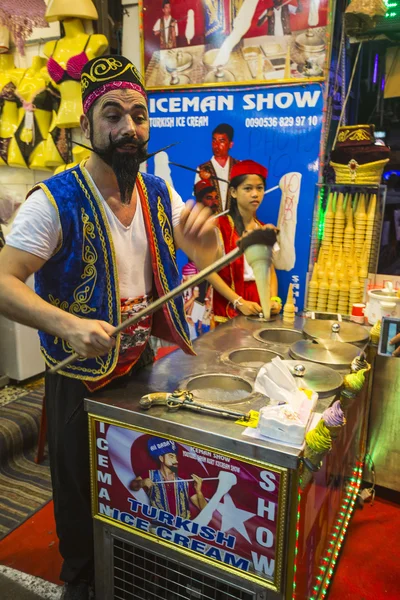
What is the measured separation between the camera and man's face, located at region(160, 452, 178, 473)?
153cm

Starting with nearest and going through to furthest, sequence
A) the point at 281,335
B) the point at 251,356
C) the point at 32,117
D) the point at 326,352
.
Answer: the point at 326,352 < the point at 251,356 < the point at 281,335 < the point at 32,117

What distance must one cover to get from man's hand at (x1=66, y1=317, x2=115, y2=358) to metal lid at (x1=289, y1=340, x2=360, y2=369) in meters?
0.96

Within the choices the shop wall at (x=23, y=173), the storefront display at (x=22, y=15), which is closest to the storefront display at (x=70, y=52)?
the storefront display at (x=22, y=15)

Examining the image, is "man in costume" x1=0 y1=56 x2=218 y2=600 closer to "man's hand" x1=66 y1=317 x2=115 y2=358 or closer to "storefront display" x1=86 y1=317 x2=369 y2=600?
"man's hand" x1=66 y1=317 x2=115 y2=358

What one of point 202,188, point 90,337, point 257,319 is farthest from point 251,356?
point 202,188

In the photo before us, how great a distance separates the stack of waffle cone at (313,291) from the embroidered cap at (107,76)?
5.41 ft

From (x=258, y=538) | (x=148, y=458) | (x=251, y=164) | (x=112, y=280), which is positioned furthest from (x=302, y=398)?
(x=251, y=164)

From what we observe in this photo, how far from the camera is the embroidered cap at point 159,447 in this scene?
1.53 m

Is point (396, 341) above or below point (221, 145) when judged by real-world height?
below

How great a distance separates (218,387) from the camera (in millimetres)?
1893

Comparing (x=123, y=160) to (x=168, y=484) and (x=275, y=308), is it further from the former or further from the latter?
(x=275, y=308)

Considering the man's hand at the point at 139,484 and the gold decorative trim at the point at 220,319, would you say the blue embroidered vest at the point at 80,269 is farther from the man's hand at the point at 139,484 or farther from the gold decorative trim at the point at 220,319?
the gold decorative trim at the point at 220,319

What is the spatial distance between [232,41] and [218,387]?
227cm

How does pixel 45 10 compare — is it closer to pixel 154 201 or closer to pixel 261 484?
pixel 154 201
